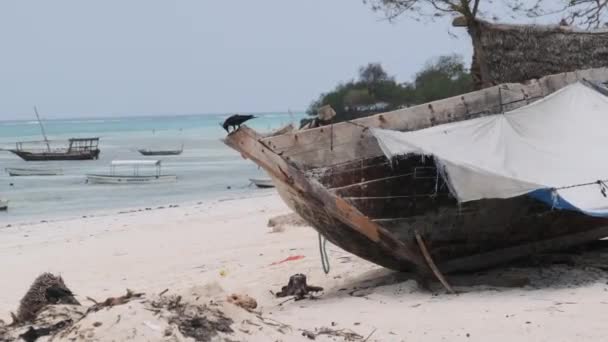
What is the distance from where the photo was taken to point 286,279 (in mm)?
7852

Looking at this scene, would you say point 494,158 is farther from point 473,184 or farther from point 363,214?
point 363,214

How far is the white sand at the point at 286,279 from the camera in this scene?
524 centimetres

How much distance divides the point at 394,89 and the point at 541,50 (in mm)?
40675

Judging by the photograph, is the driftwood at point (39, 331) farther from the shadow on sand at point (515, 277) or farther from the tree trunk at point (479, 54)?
the tree trunk at point (479, 54)

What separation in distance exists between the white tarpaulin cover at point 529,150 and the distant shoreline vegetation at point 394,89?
28152 millimetres

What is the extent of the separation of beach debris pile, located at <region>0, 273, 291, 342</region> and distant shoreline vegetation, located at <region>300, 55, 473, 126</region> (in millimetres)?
30868

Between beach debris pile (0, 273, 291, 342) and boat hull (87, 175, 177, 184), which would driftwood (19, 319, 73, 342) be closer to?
beach debris pile (0, 273, 291, 342)

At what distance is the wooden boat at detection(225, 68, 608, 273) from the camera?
6.28 meters

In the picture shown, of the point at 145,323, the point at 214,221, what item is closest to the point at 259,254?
the point at 145,323

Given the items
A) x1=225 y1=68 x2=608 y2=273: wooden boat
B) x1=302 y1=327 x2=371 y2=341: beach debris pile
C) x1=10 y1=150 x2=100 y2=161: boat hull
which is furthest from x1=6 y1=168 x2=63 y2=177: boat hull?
x1=302 y1=327 x2=371 y2=341: beach debris pile

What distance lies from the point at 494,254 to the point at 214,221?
9.87 meters

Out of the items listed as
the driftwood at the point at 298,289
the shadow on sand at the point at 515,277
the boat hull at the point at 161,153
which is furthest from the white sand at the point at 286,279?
the boat hull at the point at 161,153

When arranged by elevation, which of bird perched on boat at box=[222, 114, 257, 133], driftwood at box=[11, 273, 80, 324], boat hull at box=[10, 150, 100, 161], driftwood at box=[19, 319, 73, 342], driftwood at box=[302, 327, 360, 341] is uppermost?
boat hull at box=[10, 150, 100, 161]

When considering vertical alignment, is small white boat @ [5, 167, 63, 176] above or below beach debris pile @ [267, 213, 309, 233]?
above
